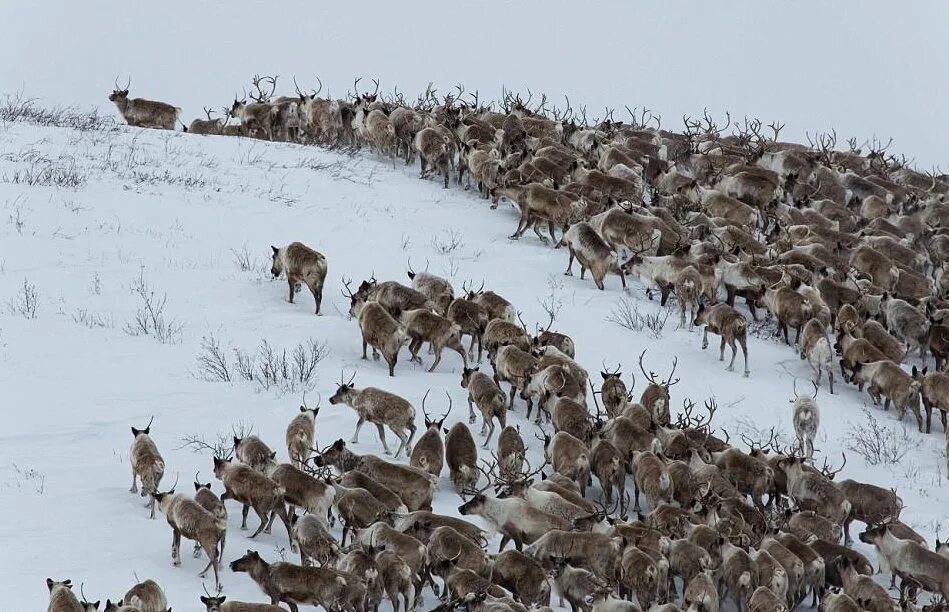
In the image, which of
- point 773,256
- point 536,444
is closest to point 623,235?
point 773,256

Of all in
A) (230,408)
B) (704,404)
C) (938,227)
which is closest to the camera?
(230,408)

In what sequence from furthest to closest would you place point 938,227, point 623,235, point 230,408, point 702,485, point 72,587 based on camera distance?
1. point 938,227
2. point 623,235
3. point 230,408
4. point 702,485
5. point 72,587

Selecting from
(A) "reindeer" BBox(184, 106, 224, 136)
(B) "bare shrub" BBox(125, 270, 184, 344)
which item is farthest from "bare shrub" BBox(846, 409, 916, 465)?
(A) "reindeer" BBox(184, 106, 224, 136)

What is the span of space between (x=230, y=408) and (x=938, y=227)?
1401cm

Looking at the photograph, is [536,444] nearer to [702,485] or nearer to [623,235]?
[702,485]

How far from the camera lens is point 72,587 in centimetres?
893

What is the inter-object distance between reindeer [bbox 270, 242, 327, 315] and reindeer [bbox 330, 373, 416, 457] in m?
3.12

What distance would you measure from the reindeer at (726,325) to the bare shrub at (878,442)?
169cm

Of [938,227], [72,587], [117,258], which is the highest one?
[938,227]

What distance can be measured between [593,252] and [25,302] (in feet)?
25.6

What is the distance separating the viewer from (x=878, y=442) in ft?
46.1

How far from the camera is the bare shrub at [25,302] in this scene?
14328 mm

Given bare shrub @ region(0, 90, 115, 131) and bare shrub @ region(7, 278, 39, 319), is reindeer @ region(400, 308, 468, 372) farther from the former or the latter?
bare shrub @ region(0, 90, 115, 131)

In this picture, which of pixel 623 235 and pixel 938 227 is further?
pixel 938 227
